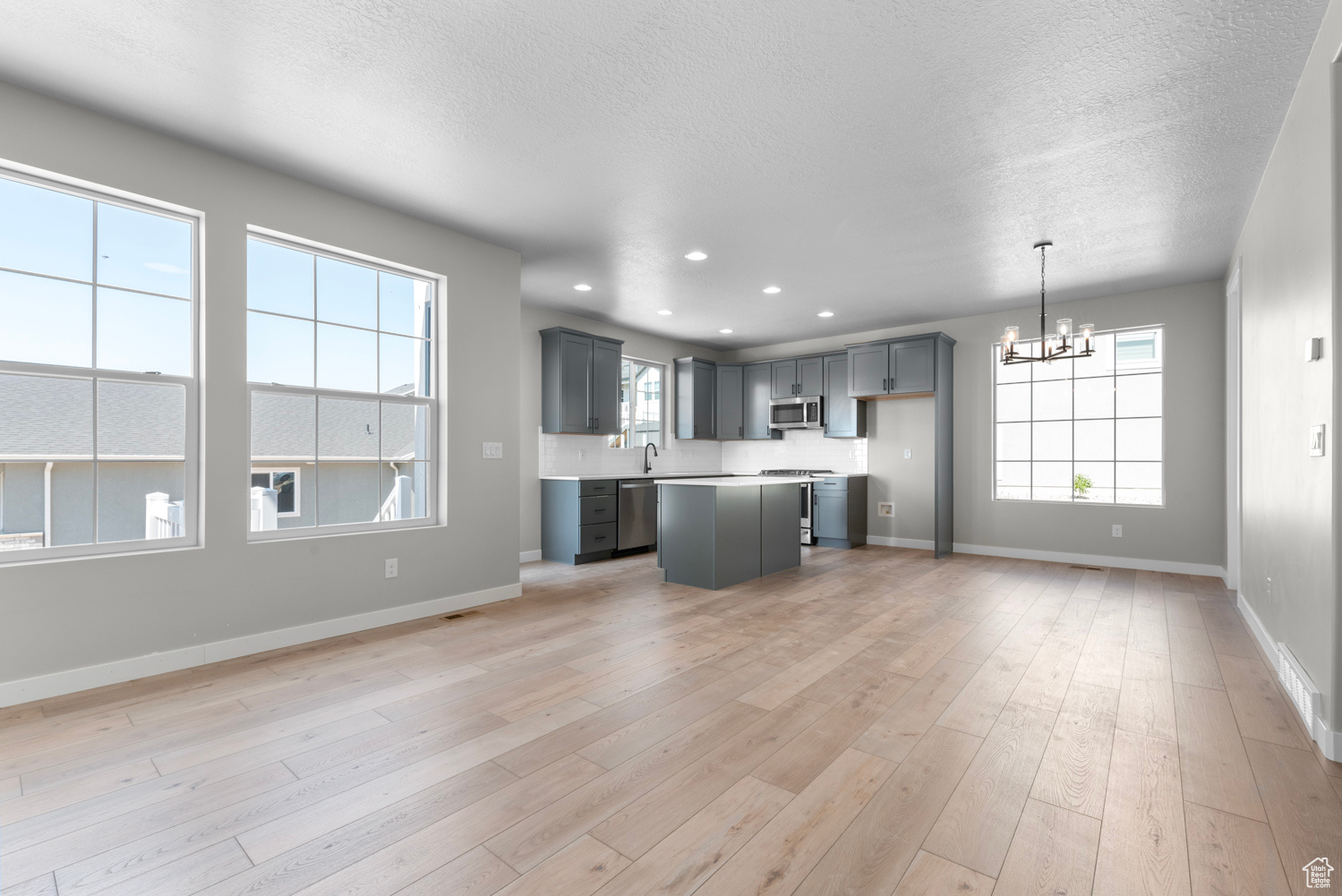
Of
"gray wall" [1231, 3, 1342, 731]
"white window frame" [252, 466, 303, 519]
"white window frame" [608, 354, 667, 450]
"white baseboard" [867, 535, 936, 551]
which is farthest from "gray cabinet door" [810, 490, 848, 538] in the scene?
"white window frame" [252, 466, 303, 519]

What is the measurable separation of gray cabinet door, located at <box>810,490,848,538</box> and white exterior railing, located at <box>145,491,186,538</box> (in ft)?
19.3

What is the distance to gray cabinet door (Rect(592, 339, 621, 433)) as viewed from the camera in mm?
6516

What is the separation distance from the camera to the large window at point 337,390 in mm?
3396

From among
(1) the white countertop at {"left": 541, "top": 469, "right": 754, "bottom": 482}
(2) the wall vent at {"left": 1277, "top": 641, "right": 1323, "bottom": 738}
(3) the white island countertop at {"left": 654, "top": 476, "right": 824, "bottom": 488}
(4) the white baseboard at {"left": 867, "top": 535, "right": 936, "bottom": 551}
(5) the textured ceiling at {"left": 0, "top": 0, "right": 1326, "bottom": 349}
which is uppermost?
(5) the textured ceiling at {"left": 0, "top": 0, "right": 1326, "bottom": 349}

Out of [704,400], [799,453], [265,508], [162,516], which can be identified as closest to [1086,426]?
[799,453]

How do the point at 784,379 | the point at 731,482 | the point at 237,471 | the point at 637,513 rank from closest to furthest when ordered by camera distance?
1. the point at 237,471
2. the point at 731,482
3. the point at 637,513
4. the point at 784,379

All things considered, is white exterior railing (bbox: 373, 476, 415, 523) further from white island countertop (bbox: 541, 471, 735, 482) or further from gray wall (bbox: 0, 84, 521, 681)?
white island countertop (bbox: 541, 471, 735, 482)

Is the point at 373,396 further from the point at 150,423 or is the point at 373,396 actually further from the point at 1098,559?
the point at 1098,559

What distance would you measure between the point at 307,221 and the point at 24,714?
2611mm

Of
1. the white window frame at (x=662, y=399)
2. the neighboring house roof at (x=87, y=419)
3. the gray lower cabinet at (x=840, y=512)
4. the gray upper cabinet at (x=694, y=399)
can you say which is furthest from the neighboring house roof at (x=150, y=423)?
the gray lower cabinet at (x=840, y=512)

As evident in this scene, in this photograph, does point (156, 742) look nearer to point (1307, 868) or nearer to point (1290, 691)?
point (1307, 868)

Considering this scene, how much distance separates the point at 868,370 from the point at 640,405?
107 inches

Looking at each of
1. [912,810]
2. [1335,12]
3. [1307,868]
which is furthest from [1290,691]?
[1335,12]

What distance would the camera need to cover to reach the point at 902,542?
7117 mm
